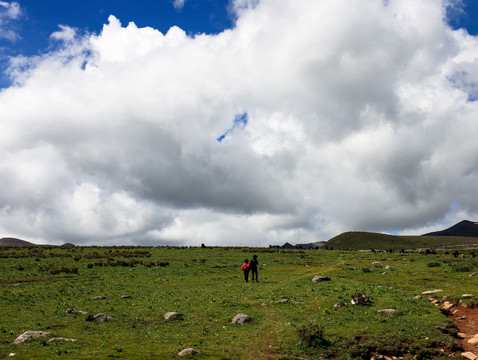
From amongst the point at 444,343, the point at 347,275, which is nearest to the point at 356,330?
the point at 444,343

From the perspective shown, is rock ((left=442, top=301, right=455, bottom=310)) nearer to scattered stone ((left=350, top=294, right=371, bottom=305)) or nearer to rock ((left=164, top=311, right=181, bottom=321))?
scattered stone ((left=350, top=294, right=371, bottom=305))

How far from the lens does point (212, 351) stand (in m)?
18.9

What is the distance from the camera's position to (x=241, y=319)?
84.5ft

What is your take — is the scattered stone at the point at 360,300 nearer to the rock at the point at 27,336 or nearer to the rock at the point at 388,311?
the rock at the point at 388,311

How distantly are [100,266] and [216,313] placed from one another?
4722cm

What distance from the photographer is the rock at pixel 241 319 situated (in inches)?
1008

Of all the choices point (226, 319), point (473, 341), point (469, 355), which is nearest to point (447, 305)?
→ point (473, 341)

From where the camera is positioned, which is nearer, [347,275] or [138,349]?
[138,349]

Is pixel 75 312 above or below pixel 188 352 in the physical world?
below

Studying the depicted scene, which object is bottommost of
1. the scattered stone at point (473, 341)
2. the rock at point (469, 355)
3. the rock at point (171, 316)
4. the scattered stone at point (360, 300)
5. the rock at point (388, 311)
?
the rock at point (469, 355)

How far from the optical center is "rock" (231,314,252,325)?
1008 inches

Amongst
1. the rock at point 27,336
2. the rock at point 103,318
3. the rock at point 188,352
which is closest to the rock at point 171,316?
the rock at point 103,318

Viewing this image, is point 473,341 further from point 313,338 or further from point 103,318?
point 103,318

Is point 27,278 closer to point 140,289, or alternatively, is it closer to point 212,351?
point 140,289
